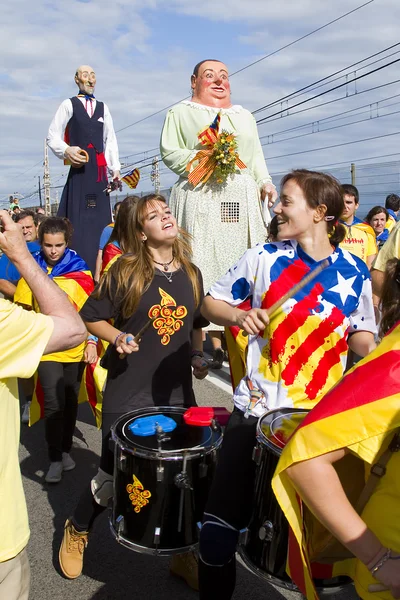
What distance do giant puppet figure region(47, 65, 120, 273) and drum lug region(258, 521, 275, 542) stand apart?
5.50 metres

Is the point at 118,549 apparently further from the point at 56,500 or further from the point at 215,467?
the point at 215,467

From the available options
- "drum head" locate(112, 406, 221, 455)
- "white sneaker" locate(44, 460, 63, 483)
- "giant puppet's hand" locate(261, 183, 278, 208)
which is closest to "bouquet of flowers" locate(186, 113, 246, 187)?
"giant puppet's hand" locate(261, 183, 278, 208)

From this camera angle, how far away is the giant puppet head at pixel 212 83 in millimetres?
6207

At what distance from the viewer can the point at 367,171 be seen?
1761 centimetres

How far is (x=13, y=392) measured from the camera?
2008 millimetres

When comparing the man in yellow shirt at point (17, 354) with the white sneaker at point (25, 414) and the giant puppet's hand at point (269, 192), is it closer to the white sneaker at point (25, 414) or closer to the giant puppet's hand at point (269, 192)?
the white sneaker at point (25, 414)

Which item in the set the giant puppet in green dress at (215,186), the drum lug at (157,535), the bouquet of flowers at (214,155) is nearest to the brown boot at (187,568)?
the drum lug at (157,535)

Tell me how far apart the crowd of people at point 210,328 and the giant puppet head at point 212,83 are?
14mm

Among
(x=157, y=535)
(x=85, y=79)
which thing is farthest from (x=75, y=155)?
(x=157, y=535)

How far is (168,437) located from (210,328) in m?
3.73

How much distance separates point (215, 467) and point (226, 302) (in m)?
0.73

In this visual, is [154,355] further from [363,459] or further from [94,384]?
[363,459]

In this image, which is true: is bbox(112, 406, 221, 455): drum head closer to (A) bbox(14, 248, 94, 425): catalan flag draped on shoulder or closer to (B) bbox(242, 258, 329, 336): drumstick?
(B) bbox(242, 258, 329, 336): drumstick

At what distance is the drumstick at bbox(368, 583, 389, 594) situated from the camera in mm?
1559
